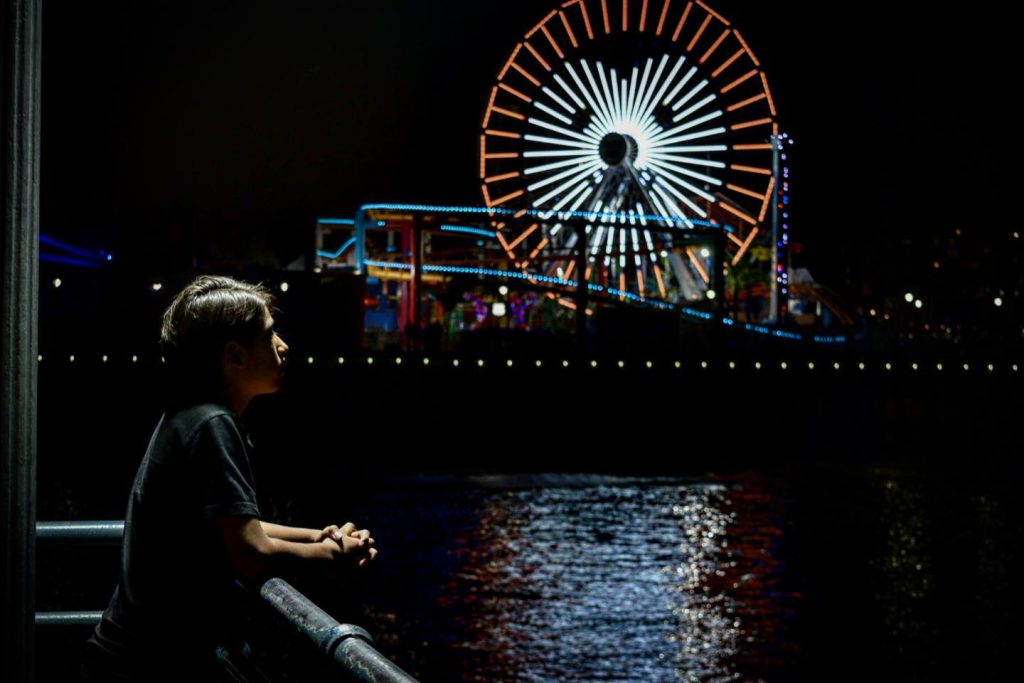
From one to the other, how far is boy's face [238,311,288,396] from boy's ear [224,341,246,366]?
1 cm

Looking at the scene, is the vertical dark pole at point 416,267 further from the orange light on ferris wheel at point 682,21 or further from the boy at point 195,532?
the boy at point 195,532

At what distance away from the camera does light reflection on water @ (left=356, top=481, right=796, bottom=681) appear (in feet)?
46.6

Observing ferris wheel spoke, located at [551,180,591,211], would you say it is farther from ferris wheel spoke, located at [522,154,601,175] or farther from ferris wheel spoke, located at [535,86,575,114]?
ferris wheel spoke, located at [535,86,575,114]

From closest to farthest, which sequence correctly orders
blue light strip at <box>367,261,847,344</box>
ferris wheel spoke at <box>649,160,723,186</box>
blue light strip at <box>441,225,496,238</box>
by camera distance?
1. blue light strip at <box>367,261,847,344</box>
2. ferris wheel spoke at <box>649,160,723,186</box>
3. blue light strip at <box>441,225,496,238</box>

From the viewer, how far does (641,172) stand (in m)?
48.7

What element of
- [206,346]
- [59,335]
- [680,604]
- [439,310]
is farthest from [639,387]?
[206,346]

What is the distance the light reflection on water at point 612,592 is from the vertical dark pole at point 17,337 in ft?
38.0

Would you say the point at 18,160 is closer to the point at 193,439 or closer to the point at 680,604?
the point at 193,439

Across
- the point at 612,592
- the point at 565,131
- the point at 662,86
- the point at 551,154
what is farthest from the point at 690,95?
the point at 612,592

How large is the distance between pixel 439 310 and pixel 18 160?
71.0m

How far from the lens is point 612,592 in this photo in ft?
58.3

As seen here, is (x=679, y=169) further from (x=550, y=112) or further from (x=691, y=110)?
(x=550, y=112)

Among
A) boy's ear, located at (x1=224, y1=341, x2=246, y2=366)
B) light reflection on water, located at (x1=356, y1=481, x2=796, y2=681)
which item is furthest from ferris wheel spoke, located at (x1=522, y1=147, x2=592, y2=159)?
boy's ear, located at (x1=224, y1=341, x2=246, y2=366)

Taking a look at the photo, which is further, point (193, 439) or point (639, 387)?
point (639, 387)
